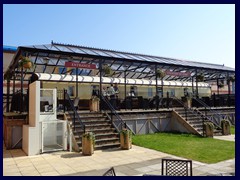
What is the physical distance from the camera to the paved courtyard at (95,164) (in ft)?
21.0

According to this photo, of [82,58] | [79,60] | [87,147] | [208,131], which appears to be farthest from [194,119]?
[79,60]

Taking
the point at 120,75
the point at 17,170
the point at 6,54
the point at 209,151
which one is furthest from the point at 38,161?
the point at 6,54

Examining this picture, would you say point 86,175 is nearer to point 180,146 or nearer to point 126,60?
point 180,146

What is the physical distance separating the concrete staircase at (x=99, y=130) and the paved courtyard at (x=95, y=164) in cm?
51

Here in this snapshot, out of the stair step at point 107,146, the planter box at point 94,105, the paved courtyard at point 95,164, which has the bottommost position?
the paved courtyard at point 95,164

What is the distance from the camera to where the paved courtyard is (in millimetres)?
6387

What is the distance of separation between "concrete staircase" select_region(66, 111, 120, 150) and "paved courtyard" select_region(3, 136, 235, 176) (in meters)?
0.51

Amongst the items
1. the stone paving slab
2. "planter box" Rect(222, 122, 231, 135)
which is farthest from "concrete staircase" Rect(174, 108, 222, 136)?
the stone paving slab

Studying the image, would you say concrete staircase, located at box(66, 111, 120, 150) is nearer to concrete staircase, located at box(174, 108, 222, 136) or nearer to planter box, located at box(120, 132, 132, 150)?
planter box, located at box(120, 132, 132, 150)

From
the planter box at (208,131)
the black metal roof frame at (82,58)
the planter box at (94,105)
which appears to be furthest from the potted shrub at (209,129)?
the planter box at (94,105)

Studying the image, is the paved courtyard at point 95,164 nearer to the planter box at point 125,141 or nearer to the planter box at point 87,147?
the planter box at point 87,147

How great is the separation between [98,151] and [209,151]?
4296 millimetres

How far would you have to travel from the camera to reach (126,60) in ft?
47.2

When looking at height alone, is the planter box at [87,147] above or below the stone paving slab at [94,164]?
above
